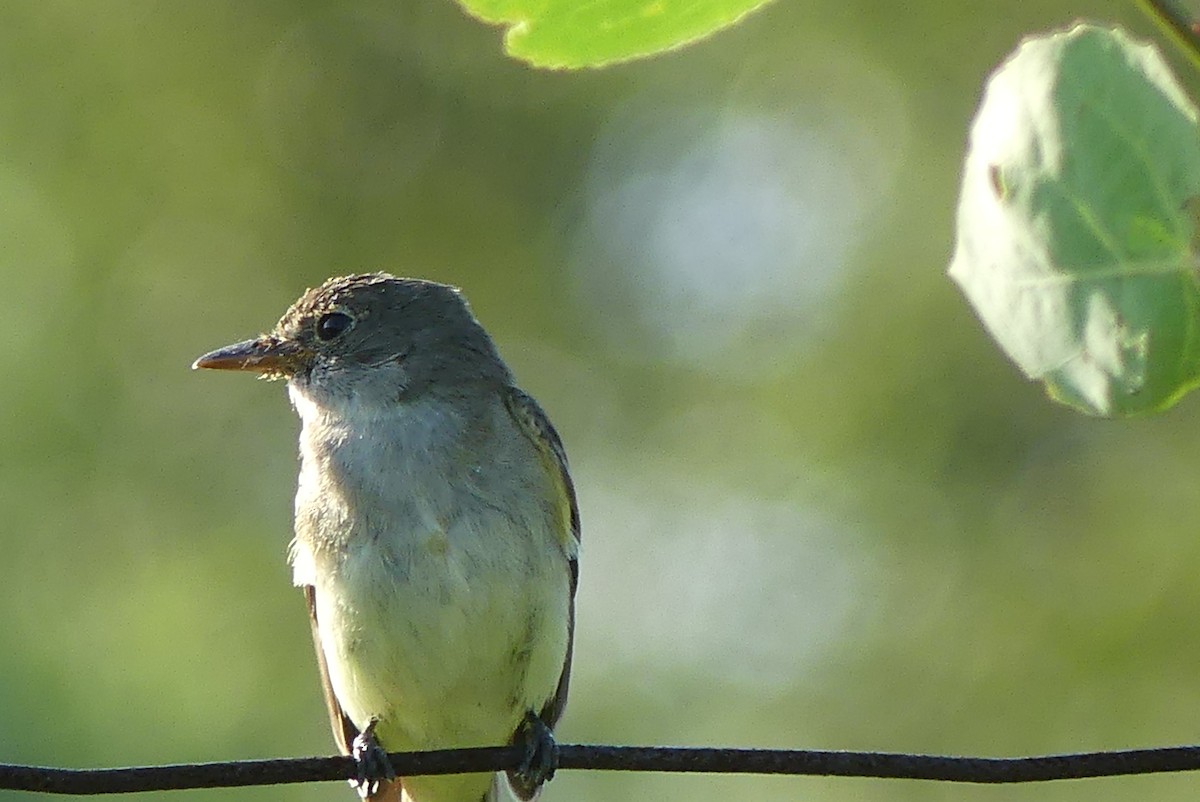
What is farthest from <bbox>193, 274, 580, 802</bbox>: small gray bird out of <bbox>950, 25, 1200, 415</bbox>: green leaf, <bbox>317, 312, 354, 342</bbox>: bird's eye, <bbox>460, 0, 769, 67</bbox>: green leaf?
<bbox>950, 25, 1200, 415</bbox>: green leaf

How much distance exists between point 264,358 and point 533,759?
5.20 ft

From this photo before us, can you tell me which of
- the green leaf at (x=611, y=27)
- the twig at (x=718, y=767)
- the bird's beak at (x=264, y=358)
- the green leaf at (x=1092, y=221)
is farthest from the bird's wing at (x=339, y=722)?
the green leaf at (x=1092, y=221)

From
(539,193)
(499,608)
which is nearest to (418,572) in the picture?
(499,608)

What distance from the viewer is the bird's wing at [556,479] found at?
191 inches

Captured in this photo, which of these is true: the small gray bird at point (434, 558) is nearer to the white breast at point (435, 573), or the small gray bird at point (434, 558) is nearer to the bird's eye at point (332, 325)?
the white breast at point (435, 573)

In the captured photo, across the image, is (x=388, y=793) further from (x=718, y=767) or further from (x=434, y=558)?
(x=718, y=767)

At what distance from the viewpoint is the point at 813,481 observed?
12766 mm

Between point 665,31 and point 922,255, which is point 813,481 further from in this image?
point 665,31

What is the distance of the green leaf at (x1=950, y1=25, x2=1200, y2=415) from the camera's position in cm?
112

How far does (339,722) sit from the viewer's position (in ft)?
16.7

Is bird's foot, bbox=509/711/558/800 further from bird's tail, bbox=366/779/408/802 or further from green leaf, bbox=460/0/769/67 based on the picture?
green leaf, bbox=460/0/769/67

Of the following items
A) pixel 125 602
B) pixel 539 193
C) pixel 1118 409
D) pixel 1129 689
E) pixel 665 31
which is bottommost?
pixel 125 602

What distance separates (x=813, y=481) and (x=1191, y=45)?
38.5 ft

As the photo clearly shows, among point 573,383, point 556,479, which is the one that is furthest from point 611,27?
point 573,383
